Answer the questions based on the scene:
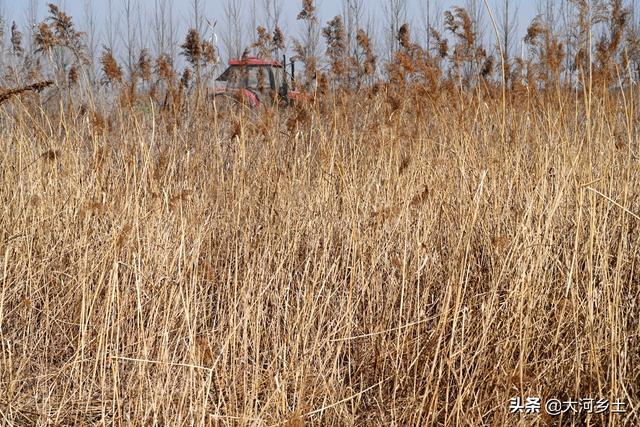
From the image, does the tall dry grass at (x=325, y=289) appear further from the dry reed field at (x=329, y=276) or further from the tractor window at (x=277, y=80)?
the tractor window at (x=277, y=80)

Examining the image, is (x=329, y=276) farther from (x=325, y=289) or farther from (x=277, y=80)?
(x=277, y=80)

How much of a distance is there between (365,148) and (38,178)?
1307mm

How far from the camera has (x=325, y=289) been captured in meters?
2.22

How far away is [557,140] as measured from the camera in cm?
255

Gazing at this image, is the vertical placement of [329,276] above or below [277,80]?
below

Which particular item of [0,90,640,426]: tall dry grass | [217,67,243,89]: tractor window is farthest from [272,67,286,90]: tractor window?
[0,90,640,426]: tall dry grass

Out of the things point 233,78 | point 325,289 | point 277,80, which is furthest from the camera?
point 233,78

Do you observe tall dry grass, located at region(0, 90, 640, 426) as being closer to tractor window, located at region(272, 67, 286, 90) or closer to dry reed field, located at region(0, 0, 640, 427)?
dry reed field, located at region(0, 0, 640, 427)

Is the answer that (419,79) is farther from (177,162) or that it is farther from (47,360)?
(47,360)

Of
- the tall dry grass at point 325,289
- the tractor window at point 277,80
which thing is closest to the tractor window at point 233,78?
the tractor window at point 277,80

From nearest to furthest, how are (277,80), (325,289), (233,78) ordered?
(325,289) < (277,80) < (233,78)

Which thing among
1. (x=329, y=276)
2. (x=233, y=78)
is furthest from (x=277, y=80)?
(x=329, y=276)

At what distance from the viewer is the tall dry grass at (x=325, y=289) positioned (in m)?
A: 1.74

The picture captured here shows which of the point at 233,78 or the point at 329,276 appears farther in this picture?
the point at 233,78
